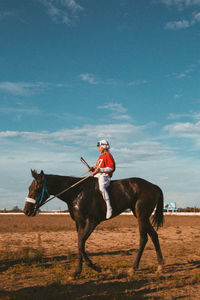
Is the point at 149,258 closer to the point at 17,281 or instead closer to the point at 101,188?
the point at 101,188

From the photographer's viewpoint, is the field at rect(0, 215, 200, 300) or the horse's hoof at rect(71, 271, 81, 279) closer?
the field at rect(0, 215, 200, 300)

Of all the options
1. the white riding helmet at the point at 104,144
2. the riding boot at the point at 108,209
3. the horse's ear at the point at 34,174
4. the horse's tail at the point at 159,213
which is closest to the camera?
the horse's ear at the point at 34,174

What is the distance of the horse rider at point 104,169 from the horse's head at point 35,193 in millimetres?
1466

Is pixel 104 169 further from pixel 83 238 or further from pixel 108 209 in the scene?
pixel 83 238

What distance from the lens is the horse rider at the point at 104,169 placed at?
8.27m

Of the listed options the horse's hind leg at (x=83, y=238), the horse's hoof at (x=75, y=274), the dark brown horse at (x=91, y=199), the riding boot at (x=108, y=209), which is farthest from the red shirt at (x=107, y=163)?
the horse's hoof at (x=75, y=274)

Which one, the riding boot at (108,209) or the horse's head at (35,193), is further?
the riding boot at (108,209)

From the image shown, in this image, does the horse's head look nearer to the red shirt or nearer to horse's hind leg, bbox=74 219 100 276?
horse's hind leg, bbox=74 219 100 276

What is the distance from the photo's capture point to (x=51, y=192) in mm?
8383

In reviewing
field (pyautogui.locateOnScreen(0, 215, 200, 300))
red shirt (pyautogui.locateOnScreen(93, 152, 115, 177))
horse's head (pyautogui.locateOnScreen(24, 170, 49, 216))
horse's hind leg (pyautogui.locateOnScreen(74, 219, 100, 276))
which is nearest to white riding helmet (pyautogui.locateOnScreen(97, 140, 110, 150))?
red shirt (pyautogui.locateOnScreen(93, 152, 115, 177))

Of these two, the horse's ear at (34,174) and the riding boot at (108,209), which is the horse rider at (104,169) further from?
the horse's ear at (34,174)

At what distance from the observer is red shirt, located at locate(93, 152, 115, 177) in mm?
8531

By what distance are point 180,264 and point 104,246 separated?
216 inches

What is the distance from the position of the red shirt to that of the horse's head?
1.69 m
